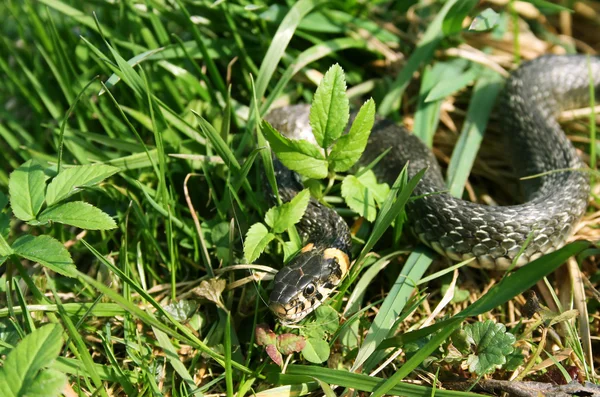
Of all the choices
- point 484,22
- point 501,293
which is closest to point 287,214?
point 501,293

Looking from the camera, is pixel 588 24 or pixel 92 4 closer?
pixel 92 4

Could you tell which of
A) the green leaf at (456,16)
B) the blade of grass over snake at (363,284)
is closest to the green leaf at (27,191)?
the blade of grass over snake at (363,284)

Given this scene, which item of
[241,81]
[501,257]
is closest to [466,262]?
[501,257]

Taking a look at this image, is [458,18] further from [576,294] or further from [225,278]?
[225,278]

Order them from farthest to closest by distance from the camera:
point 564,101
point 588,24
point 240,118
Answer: point 588,24
point 564,101
point 240,118

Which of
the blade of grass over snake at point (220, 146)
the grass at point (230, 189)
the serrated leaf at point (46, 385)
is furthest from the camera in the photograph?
the blade of grass over snake at point (220, 146)

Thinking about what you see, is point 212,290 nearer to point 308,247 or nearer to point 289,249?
point 289,249

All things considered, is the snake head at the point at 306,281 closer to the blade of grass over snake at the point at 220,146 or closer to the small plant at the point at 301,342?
the small plant at the point at 301,342
